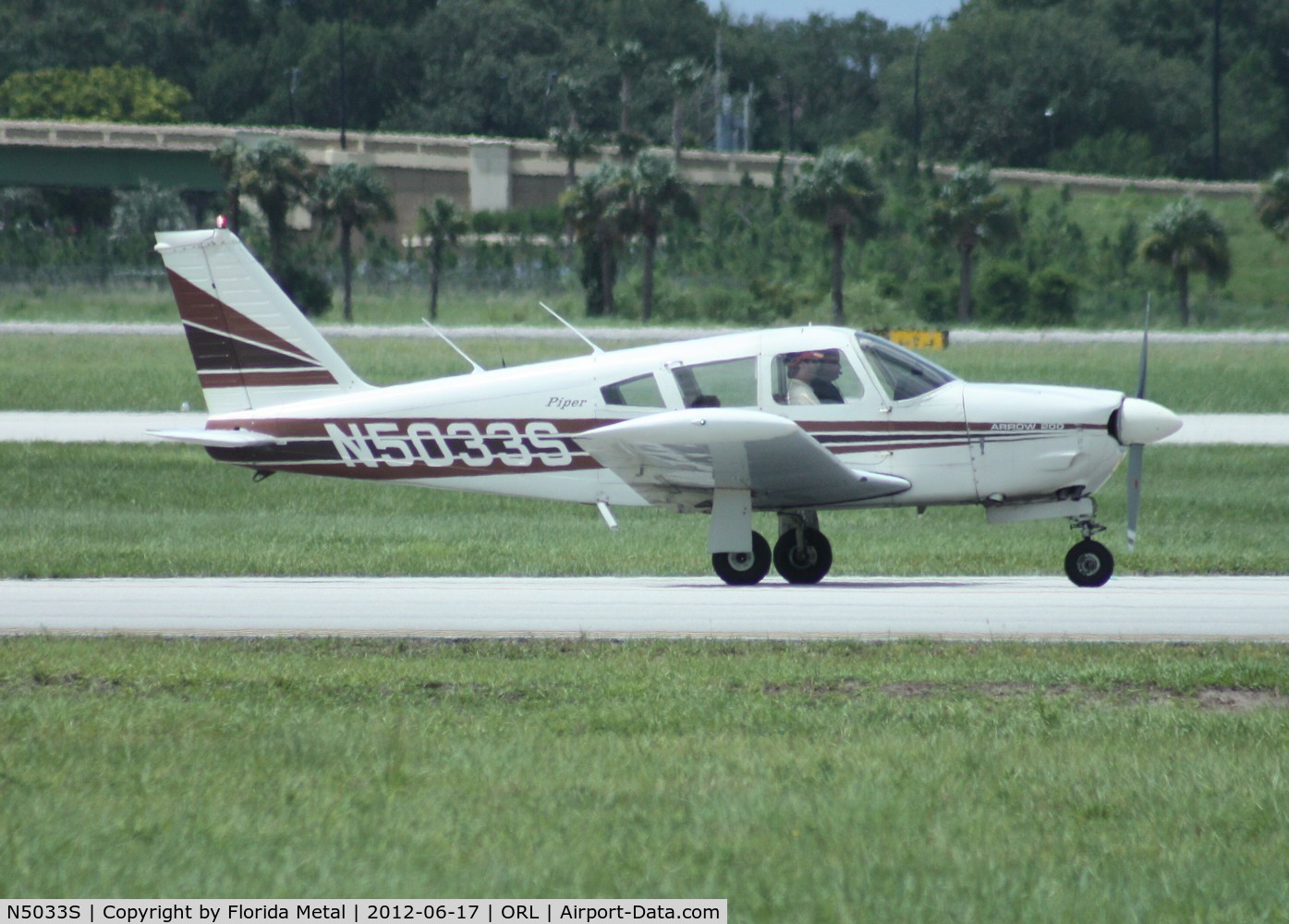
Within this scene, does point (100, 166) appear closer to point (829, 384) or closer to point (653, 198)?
point (653, 198)

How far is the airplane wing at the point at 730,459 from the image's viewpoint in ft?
40.7

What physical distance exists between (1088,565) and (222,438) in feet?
24.4

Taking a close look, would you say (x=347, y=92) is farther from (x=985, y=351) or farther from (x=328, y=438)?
(x=328, y=438)

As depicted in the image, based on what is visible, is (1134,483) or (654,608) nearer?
(654,608)

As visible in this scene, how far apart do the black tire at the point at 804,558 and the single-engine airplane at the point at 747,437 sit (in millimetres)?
16

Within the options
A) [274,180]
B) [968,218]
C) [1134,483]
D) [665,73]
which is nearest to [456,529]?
[1134,483]

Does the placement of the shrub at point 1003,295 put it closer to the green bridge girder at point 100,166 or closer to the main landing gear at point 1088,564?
the green bridge girder at point 100,166

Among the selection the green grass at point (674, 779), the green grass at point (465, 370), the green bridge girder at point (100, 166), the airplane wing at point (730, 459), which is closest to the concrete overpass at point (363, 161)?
the green bridge girder at point (100, 166)

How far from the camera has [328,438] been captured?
1407 centimetres

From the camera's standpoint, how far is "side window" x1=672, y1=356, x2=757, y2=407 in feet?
43.2

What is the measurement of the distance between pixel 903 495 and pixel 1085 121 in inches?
4090
